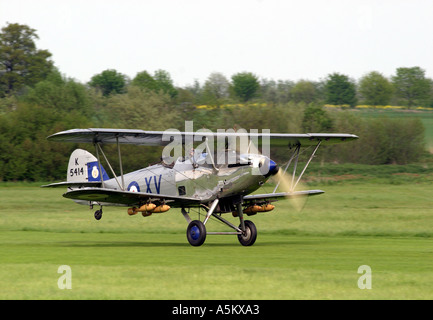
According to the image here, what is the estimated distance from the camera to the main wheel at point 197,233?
59.6ft

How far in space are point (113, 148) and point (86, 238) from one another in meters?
17.5

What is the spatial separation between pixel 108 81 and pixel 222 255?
9638 cm

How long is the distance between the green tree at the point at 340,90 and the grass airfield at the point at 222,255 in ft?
231

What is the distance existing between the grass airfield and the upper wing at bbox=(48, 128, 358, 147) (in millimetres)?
2983

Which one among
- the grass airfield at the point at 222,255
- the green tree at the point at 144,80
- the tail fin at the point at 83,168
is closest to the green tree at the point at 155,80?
the green tree at the point at 144,80

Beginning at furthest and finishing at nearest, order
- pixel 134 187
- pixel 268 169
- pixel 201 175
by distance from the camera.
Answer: pixel 134 187 → pixel 201 175 → pixel 268 169

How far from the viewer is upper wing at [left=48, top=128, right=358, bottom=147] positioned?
18.2m

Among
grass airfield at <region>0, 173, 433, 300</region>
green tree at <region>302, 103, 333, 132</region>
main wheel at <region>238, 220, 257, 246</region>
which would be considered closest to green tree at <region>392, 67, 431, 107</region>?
green tree at <region>302, 103, 333, 132</region>

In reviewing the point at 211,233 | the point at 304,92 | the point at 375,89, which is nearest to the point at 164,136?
the point at 211,233

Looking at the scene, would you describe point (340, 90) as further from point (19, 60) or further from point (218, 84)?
point (19, 60)

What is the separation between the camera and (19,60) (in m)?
95.3

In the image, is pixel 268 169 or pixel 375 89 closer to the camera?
pixel 268 169
